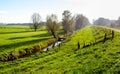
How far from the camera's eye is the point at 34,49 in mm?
56938

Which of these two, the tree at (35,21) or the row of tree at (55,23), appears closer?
the row of tree at (55,23)

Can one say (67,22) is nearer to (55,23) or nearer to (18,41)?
(55,23)

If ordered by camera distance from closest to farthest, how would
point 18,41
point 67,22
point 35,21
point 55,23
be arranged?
point 18,41 < point 55,23 < point 67,22 < point 35,21

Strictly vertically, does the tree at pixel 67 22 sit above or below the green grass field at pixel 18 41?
above

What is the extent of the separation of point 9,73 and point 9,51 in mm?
19528

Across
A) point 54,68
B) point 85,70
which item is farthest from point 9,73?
point 85,70

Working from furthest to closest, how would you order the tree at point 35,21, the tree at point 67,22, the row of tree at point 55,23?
the tree at point 35,21
the tree at point 67,22
the row of tree at point 55,23

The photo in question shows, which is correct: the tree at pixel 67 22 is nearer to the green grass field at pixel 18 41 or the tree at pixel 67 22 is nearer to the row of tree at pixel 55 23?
the row of tree at pixel 55 23

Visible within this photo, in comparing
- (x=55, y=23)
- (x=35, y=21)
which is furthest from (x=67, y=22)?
(x=35, y=21)

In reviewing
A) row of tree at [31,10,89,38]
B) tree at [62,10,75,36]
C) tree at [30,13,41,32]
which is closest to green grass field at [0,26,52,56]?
row of tree at [31,10,89,38]

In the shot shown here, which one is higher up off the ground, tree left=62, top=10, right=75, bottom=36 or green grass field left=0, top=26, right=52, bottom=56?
tree left=62, top=10, right=75, bottom=36

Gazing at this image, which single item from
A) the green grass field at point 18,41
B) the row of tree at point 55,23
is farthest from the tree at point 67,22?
the green grass field at point 18,41

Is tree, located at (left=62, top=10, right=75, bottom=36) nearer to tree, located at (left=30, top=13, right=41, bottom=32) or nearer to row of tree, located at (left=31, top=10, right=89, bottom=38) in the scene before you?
row of tree, located at (left=31, top=10, right=89, bottom=38)

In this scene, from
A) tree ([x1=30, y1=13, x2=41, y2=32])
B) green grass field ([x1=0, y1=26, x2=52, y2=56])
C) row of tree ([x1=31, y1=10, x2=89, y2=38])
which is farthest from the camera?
tree ([x1=30, y1=13, x2=41, y2=32])
